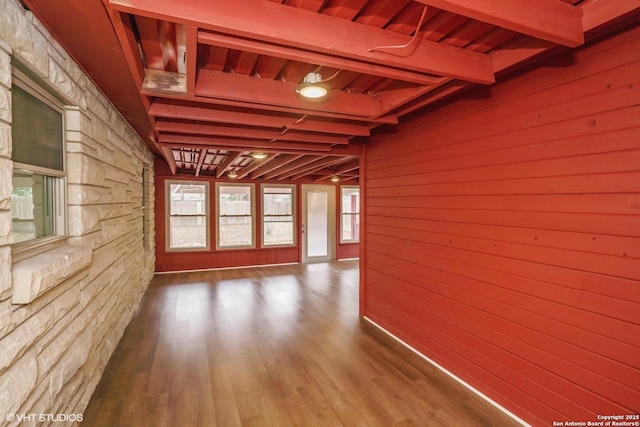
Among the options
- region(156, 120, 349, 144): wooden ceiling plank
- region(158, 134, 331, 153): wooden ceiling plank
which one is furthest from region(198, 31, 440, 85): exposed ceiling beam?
region(158, 134, 331, 153): wooden ceiling plank

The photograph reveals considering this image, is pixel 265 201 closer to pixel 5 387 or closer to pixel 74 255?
pixel 74 255

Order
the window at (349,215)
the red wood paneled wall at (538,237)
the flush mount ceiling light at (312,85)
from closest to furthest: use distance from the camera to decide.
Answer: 1. the red wood paneled wall at (538,237)
2. the flush mount ceiling light at (312,85)
3. the window at (349,215)

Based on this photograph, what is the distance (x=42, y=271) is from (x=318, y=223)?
6.96 meters

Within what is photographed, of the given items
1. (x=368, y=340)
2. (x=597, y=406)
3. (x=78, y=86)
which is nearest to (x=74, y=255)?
(x=78, y=86)

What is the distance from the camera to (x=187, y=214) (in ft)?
22.4

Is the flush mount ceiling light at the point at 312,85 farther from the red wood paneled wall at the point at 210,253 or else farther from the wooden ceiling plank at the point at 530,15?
the red wood paneled wall at the point at 210,253

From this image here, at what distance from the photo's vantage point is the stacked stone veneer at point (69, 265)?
116 cm

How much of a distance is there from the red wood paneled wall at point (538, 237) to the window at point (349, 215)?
543cm

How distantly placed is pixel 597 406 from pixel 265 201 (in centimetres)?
677

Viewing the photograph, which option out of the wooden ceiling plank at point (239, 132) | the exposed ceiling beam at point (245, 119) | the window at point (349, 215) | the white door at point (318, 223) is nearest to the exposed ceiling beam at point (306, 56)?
the exposed ceiling beam at point (245, 119)

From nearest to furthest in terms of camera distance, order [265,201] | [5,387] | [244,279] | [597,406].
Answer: [5,387]
[597,406]
[244,279]
[265,201]

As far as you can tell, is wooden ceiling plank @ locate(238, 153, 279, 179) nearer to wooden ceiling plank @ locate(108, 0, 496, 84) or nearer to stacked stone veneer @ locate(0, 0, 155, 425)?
stacked stone veneer @ locate(0, 0, 155, 425)

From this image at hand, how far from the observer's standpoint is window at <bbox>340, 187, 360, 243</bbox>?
8.48 m

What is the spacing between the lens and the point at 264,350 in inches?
121
